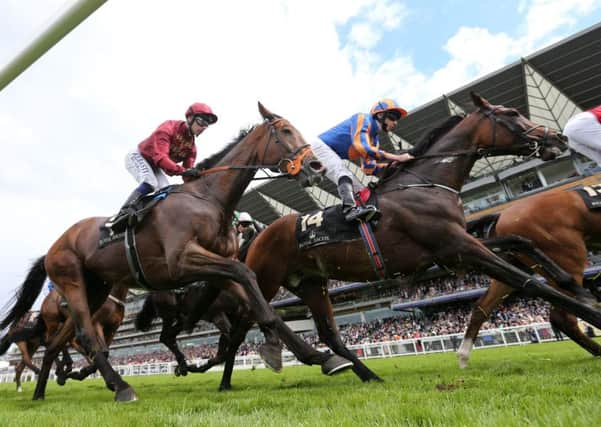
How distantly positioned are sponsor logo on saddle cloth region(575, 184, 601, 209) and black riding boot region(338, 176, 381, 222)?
2981 mm

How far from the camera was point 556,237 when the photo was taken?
5121mm

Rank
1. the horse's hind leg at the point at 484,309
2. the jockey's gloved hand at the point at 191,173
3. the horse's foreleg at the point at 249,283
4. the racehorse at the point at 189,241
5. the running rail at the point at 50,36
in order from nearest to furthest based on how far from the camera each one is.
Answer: the running rail at the point at 50,36 < the horse's foreleg at the point at 249,283 < the racehorse at the point at 189,241 < the jockey's gloved hand at the point at 191,173 < the horse's hind leg at the point at 484,309

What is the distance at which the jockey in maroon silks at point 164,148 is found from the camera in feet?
15.0

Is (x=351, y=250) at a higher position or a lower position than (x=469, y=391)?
higher

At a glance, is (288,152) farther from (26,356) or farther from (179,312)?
(26,356)

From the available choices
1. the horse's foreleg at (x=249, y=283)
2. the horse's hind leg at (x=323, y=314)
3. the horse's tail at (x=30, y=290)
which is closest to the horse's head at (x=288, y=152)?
the horse's foreleg at (x=249, y=283)

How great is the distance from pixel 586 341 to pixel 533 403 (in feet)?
12.0

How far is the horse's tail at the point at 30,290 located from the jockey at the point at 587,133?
7.90 m

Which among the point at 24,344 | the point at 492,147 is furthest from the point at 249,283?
the point at 24,344

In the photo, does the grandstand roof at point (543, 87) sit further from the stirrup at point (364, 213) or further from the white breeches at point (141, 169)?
the stirrup at point (364, 213)

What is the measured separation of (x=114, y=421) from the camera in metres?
2.39

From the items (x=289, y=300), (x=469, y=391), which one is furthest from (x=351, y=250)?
(x=289, y=300)

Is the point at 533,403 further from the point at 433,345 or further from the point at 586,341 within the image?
the point at 433,345

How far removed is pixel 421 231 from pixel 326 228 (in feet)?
3.43
